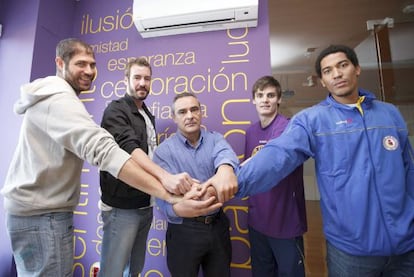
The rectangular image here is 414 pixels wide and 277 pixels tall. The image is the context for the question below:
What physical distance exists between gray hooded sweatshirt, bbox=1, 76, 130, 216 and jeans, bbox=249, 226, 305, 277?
3.31 ft

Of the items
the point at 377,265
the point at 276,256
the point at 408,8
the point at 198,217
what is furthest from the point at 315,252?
the point at 408,8

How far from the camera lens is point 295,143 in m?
1.06

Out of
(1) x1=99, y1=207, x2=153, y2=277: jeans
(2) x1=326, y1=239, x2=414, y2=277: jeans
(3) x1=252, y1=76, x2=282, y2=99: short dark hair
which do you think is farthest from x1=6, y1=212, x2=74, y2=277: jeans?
(3) x1=252, y1=76, x2=282, y2=99: short dark hair

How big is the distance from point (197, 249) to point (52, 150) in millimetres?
873

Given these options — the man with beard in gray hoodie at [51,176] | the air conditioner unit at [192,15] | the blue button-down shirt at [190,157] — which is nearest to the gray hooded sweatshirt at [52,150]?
the man with beard in gray hoodie at [51,176]

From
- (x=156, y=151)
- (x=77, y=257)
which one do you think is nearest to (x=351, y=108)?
(x=156, y=151)

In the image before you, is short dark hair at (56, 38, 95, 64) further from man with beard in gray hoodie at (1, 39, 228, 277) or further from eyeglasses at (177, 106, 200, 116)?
eyeglasses at (177, 106, 200, 116)

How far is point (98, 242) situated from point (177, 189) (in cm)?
148

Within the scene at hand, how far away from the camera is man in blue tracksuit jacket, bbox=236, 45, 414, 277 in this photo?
3.09 feet

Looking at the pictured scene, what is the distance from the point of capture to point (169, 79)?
2.06 metres

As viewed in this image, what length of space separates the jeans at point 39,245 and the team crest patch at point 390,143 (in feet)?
4.85

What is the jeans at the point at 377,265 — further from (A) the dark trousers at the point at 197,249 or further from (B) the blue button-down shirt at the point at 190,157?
(B) the blue button-down shirt at the point at 190,157

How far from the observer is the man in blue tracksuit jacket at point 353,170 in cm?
94

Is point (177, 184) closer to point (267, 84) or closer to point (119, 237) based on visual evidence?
point (119, 237)
